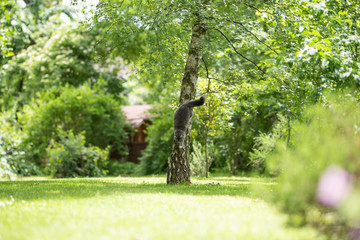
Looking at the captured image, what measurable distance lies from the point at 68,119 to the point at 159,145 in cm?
585

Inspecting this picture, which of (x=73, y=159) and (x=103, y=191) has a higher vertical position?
(x=73, y=159)

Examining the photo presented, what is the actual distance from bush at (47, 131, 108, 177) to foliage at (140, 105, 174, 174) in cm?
327

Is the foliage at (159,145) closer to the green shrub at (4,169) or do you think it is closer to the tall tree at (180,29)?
the green shrub at (4,169)

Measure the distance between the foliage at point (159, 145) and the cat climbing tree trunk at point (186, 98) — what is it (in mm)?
10440

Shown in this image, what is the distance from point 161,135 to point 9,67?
48.9 feet

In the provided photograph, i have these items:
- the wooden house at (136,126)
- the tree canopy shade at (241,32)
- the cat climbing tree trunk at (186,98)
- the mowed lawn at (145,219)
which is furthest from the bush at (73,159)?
the mowed lawn at (145,219)

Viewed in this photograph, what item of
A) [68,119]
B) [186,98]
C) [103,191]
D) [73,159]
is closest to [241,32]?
[186,98]

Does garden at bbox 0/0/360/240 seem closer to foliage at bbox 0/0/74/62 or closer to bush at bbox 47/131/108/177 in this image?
bush at bbox 47/131/108/177

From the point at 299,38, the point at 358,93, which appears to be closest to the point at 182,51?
the point at 299,38

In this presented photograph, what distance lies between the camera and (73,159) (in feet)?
60.3

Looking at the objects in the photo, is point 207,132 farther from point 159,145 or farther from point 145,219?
point 145,219

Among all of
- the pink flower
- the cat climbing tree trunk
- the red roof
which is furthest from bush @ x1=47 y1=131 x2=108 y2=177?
the pink flower

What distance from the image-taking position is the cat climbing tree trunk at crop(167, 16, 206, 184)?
10.2m

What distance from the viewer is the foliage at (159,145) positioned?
70.0 ft
